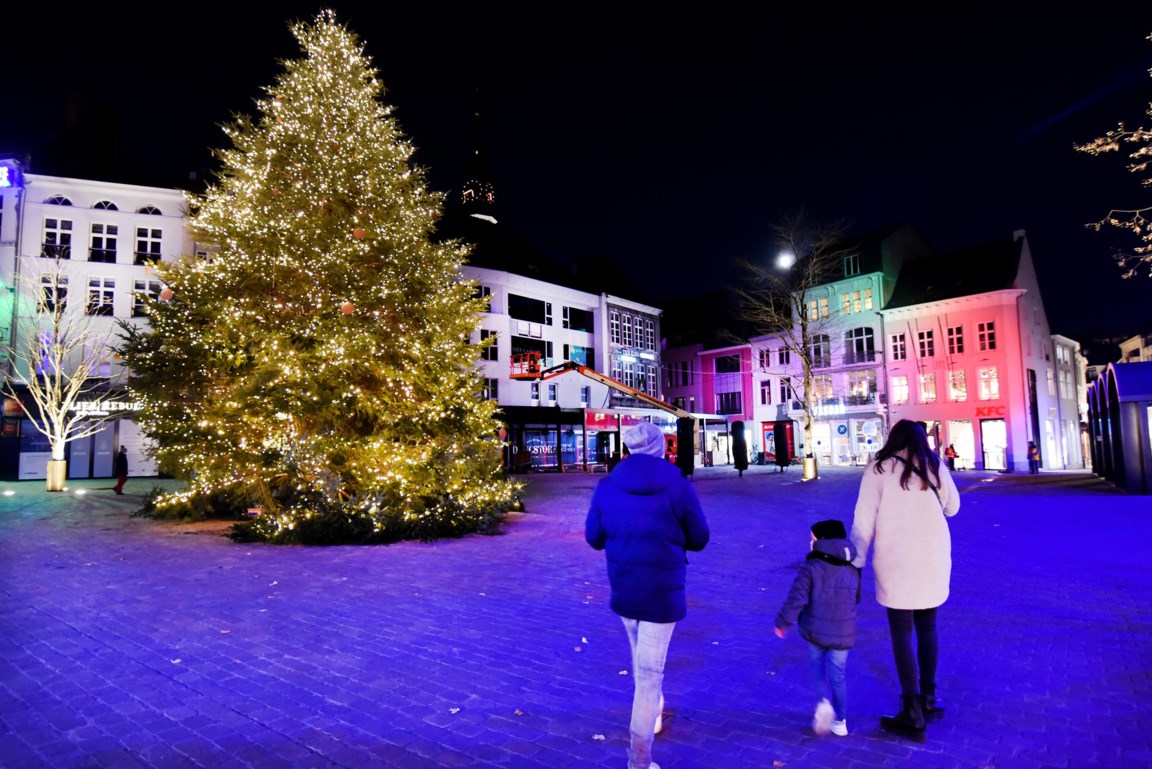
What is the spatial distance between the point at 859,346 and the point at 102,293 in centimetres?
4399

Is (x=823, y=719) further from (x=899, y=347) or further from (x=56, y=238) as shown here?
(x=899, y=347)

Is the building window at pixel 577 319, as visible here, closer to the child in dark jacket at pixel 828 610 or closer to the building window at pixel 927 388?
the building window at pixel 927 388

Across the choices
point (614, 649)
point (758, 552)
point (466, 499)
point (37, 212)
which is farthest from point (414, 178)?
point (37, 212)

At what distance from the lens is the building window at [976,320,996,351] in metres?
39.6

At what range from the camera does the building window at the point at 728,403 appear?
171 feet

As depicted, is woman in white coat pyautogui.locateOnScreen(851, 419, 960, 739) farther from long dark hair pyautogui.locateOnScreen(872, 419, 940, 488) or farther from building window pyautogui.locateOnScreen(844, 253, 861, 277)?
building window pyautogui.locateOnScreen(844, 253, 861, 277)

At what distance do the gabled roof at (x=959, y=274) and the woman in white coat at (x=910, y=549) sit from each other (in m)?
42.1

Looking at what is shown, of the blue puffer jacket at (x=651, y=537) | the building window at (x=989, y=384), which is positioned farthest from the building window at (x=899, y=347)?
the blue puffer jacket at (x=651, y=537)

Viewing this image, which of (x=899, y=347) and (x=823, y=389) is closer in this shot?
(x=899, y=347)

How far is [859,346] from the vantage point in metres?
45.8

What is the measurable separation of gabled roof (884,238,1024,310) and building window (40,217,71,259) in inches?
1807

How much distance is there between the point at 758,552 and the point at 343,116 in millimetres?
12040

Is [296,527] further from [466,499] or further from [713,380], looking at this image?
[713,380]

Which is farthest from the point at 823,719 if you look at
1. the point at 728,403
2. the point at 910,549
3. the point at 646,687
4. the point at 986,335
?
the point at 728,403
